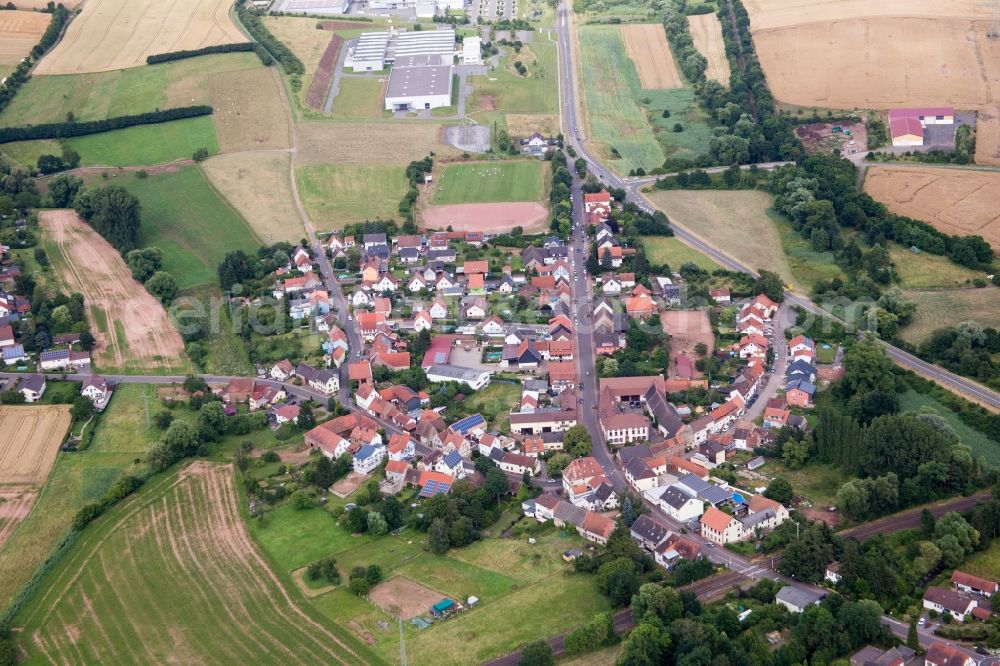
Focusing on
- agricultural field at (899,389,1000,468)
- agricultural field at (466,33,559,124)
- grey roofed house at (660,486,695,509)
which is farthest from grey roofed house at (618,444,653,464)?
agricultural field at (466,33,559,124)

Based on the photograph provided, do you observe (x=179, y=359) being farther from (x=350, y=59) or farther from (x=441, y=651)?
(x=350, y=59)

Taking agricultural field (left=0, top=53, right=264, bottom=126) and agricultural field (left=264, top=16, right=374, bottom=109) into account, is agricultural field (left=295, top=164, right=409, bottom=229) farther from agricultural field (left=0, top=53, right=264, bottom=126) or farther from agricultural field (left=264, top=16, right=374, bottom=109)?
agricultural field (left=0, top=53, right=264, bottom=126)

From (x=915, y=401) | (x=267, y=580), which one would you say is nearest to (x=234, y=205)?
(x=267, y=580)

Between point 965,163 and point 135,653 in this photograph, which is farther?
point 965,163

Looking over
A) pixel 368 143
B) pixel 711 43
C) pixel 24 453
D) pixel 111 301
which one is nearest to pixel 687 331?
pixel 111 301

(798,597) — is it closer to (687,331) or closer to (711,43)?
(687,331)

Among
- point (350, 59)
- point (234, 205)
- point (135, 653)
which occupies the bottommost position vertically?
point (135, 653)
